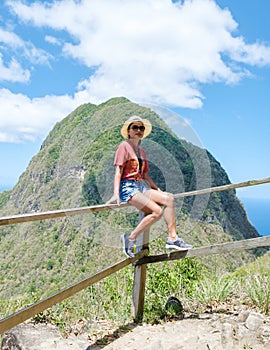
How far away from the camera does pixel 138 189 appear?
10.8ft

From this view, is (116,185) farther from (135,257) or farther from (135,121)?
(135,257)

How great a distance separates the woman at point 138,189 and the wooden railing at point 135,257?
10 cm

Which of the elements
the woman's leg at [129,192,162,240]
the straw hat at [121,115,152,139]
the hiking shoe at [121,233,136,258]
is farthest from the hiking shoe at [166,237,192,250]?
the straw hat at [121,115,152,139]

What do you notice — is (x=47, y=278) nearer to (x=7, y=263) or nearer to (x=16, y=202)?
(x=7, y=263)

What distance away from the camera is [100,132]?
142 inches

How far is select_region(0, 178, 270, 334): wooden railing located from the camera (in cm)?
236

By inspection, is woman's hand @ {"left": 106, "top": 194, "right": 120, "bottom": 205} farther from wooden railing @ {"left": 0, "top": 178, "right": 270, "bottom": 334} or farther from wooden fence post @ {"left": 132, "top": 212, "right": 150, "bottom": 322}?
wooden fence post @ {"left": 132, "top": 212, "right": 150, "bottom": 322}

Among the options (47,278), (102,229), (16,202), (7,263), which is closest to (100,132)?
(102,229)

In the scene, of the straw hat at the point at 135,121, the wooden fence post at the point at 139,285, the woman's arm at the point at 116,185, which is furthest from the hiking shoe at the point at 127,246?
the straw hat at the point at 135,121

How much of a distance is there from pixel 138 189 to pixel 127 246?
0.51m

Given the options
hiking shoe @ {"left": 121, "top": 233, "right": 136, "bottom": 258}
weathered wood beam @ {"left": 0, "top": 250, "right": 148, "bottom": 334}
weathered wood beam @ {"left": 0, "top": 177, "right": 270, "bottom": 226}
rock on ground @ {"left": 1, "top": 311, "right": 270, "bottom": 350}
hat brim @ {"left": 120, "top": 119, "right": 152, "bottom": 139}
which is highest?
hat brim @ {"left": 120, "top": 119, "right": 152, "bottom": 139}

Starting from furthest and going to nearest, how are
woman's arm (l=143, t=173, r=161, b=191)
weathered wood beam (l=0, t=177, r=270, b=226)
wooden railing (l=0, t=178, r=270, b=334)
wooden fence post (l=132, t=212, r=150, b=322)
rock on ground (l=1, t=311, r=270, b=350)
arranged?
1. wooden fence post (l=132, t=212, r=150, b=322)
2. woman's arm (l=143, t=173, r=161, b=191)
3. rock on ground (l=1, t=311, r=270, b=350)
4. wooden railing (l=0, t=178, r=270, b=334)
5. weathered wood beam (l=0, t=177, r=270, b=226)

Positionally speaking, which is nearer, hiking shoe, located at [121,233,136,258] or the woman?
the woman

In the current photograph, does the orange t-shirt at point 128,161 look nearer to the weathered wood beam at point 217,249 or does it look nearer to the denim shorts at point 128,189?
the denim shorts at point 128,189
